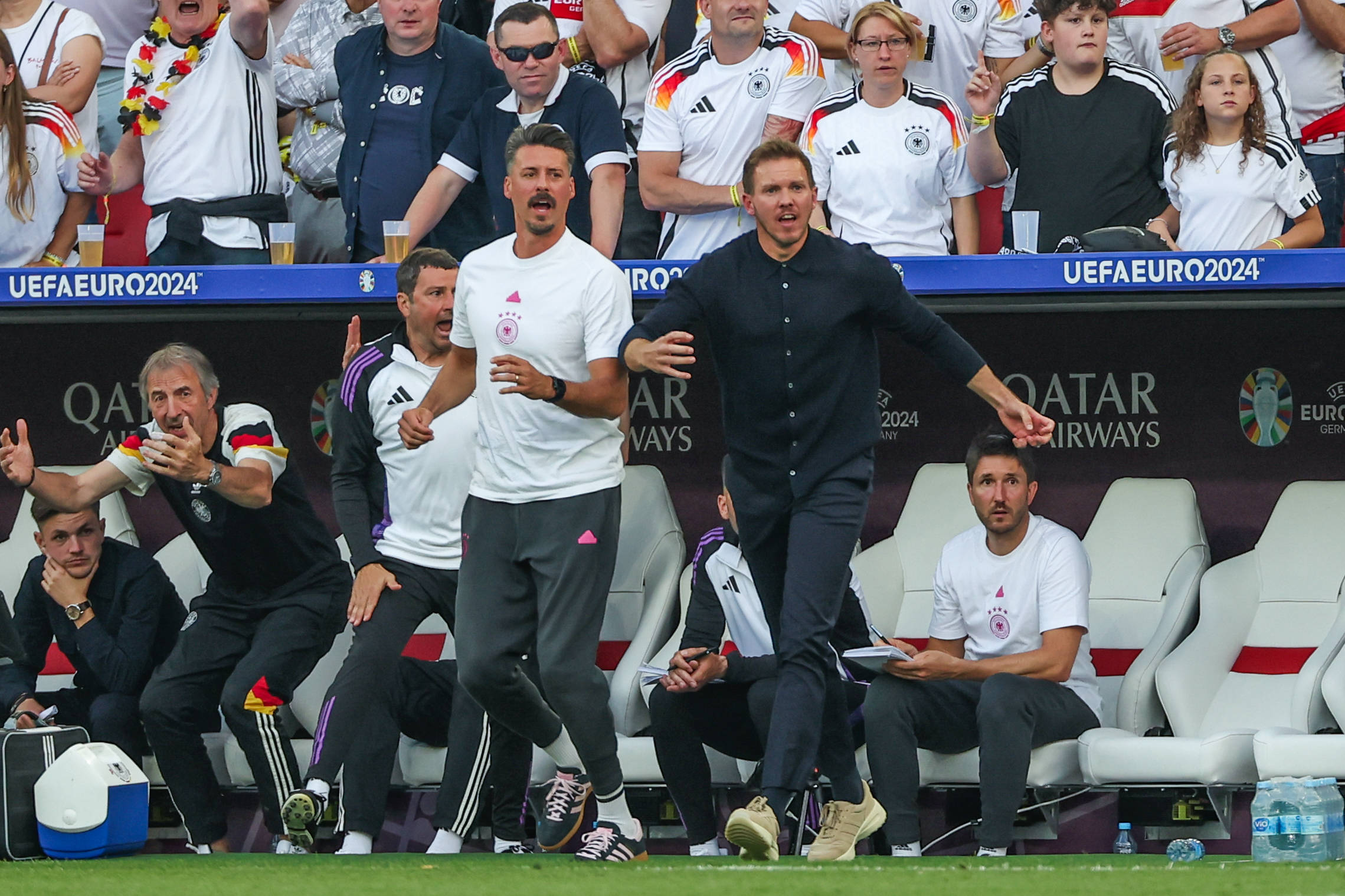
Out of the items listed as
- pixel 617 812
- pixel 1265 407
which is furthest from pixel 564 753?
pixel 1265 407

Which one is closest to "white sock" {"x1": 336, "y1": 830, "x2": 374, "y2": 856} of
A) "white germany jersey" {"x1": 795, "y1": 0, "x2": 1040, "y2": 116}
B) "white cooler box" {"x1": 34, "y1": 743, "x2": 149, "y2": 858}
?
"white cooler box" {"x1": 34, "y1": 743, "x2": 149, "y2": 858}

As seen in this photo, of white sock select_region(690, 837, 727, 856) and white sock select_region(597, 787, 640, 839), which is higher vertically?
white sock select_region(597, 787, 640, 839)

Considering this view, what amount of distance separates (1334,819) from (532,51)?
142 inches

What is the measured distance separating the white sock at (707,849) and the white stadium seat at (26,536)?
2721 mm

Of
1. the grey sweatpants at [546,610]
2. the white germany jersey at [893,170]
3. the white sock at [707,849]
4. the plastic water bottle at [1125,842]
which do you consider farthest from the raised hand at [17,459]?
the plastic water bottle at [1125,842]

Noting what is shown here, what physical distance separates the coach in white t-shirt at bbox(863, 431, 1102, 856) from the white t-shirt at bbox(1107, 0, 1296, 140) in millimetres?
1606

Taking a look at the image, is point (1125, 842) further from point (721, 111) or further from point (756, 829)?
point (721, 111)

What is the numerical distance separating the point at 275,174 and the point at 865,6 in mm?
2289

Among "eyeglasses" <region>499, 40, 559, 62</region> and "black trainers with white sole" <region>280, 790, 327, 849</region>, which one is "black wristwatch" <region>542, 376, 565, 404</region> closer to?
"black trainers with white sole" <region>280, 790, 327, 849</region>

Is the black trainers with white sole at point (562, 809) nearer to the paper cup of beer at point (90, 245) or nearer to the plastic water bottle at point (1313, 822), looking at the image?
the plastic water bottle at point (1313, 822)

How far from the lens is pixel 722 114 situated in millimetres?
6734

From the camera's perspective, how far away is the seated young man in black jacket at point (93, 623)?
6.60 m

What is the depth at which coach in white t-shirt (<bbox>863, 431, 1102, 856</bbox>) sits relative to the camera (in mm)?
5793

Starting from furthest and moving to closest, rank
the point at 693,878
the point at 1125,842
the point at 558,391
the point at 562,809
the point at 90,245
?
the point at 90,245, the point at 1125,842, the point at 562,809, the point at 558,391, the point at 693,878
